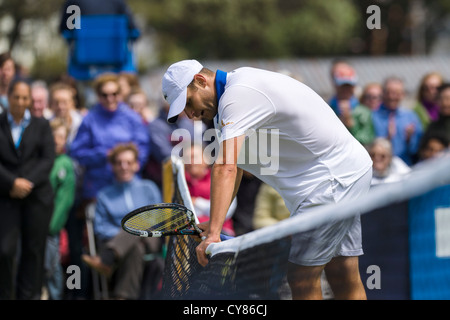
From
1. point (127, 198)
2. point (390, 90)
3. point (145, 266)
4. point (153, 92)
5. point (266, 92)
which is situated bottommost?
point (145, 266)

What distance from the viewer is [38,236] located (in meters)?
6.22

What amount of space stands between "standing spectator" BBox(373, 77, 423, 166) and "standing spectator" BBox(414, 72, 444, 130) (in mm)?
466

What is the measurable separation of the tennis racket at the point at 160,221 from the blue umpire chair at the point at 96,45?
4535 millimetres

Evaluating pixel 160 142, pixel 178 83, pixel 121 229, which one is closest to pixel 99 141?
pixel 160 142

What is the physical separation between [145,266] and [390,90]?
3.39 meters

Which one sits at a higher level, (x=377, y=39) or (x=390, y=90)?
(x=377, y=39)

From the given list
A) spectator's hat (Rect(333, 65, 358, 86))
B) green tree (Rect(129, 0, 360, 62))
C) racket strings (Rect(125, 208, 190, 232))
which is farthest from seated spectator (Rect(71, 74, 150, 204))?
green tree (Rect(129, 0, 360, 62))

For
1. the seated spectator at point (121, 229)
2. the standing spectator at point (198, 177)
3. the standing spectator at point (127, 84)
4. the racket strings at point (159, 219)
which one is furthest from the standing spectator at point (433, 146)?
the racket strings at point (159, 219)

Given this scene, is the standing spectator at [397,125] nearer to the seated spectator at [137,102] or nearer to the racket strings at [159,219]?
the seated spectator at [137,102]

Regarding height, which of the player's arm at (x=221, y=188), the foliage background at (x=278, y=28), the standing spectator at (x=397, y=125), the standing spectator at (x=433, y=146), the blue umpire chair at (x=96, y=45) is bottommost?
the player's arm at (x=221, y=188)

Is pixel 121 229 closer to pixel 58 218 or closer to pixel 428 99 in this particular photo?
Answer: pixel 58 218

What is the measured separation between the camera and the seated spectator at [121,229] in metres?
6.53
